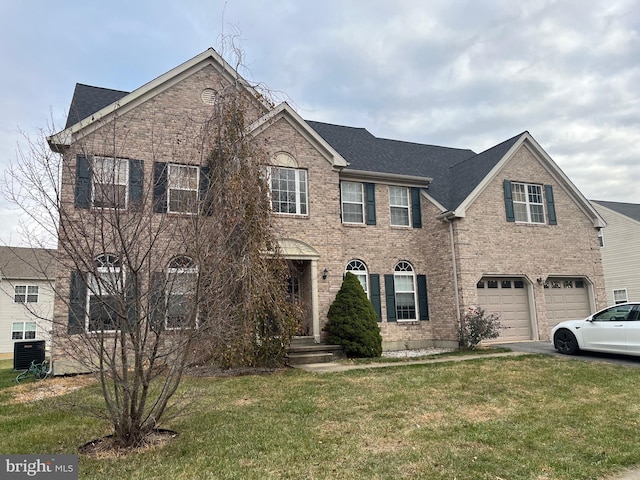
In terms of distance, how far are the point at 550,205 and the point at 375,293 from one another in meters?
7.87

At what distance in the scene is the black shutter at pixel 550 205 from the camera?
56.3 ft

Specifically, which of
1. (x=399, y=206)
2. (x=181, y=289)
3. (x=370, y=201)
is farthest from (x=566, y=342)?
(x=181, y=289)

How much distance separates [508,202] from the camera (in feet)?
54.0

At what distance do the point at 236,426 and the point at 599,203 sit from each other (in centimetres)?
2921

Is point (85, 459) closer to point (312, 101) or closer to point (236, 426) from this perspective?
point (236, 426)

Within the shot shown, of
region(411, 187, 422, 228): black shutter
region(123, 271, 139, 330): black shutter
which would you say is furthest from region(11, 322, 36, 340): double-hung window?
region(123, 271, 139, 330): black shutter

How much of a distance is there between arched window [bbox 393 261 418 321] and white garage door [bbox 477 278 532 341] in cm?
233

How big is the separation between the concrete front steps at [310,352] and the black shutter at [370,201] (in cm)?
499

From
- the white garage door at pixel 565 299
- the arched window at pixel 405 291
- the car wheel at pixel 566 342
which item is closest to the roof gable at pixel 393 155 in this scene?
the arched window at pixel 405 291

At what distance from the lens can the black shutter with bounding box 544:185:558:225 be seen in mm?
17156

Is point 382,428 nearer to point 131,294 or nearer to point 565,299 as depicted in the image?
point 131,294

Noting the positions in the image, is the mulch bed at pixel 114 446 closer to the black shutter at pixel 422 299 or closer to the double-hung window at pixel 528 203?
the black shutter at pixel 422 299

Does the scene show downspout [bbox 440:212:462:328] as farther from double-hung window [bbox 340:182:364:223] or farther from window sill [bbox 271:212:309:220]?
window sill [bbox 271:212:309:220]

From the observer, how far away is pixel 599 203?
92.1 ft
